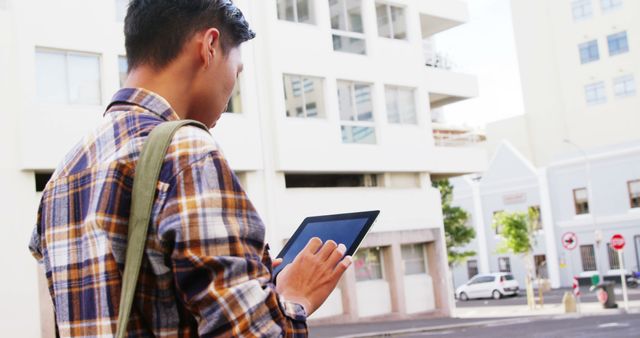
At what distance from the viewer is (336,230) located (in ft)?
6.64

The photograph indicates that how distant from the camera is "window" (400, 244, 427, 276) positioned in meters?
26.5

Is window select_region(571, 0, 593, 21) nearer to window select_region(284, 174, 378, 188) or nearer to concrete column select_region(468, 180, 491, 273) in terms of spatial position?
concrete column select_region(468, 180, 491, 273)

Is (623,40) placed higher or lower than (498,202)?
higher

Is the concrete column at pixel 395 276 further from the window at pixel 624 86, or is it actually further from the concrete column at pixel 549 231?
the window at pixel 624 86

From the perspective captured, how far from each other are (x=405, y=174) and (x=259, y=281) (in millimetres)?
25356

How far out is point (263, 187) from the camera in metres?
22.1

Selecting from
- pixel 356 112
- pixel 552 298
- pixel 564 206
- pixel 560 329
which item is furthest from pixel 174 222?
pixel 564 206

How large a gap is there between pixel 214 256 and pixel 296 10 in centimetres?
2345

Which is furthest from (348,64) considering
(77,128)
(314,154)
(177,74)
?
(177,74)

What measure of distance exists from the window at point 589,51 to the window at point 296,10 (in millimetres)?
26350

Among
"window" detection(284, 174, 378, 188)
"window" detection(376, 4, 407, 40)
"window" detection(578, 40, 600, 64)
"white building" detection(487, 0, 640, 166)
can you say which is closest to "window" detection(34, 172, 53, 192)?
"window" detection(284, 174, 378, 188)

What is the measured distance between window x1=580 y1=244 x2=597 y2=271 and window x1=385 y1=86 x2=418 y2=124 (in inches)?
821

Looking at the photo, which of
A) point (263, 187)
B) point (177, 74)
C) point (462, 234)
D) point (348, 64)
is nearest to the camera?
point (177, 74)

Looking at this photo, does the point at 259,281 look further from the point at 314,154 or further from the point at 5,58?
the point at 314,154
